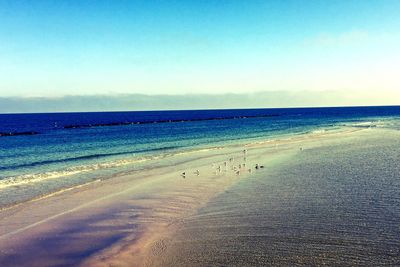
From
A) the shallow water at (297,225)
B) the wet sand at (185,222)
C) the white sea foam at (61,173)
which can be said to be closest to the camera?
the shallow water at (297,225)

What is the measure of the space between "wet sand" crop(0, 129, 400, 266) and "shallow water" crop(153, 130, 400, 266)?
4 centimetres

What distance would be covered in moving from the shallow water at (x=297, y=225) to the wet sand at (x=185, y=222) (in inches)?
1.5

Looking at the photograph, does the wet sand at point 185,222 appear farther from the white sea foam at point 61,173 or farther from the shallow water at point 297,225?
the white sea foam at point 61,173

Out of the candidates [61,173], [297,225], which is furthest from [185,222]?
[61,173]

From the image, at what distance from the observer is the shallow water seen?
10.5 metres

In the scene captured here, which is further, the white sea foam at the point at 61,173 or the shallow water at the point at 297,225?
the white sea foam at the point at 61,173

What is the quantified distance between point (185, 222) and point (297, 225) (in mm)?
4064

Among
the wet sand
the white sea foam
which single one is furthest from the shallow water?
the white sea foam

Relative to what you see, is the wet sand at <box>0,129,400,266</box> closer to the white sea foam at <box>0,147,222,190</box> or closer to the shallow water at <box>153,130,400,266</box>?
the shallow water at <box>153,130,400,266</box>

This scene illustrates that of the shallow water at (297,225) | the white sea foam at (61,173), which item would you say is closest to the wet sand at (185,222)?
the shallow water at (297,225)

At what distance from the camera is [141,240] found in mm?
12602

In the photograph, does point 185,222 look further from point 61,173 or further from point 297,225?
point 61,173

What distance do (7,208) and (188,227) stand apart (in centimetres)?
894

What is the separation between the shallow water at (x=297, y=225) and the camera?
1053cm
